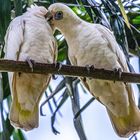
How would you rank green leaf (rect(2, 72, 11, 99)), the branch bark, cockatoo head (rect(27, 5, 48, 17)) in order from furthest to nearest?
cockatoo head (rect(27, 5, 48, 17)) → green leaf (rect(2, 72, 11, 99)) → the branch bark

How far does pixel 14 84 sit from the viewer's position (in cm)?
130

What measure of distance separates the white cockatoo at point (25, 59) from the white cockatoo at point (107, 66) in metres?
0.10

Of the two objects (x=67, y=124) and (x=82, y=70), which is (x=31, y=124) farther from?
(x=67, y=124)

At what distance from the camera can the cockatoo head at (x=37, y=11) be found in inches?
57.6

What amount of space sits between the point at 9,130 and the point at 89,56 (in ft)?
1.35

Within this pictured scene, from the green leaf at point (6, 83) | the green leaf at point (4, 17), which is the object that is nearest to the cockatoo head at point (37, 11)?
the green leaf at point (6, 83)

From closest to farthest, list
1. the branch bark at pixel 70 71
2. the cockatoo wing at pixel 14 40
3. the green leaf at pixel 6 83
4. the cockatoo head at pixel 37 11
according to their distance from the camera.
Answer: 1. the branch bark at pixel 70 71
2. the green leaf at pixel 6 83
3. the cockatoo wing at pixel 14 40
4. the cockatoo head at pixel 37 11

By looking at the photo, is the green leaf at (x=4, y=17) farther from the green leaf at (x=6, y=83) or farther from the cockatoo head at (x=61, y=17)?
the cockatoo head at (x=61, y=17)

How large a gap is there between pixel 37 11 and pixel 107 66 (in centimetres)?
34

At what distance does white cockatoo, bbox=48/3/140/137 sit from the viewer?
1348 millimetres

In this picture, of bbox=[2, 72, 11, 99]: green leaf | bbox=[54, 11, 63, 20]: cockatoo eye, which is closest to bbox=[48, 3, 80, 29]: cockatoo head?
bbox=[54, 11, 63, 20]: cockatoo eye

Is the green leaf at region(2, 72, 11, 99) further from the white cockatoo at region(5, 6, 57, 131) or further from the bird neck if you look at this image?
the bird neck

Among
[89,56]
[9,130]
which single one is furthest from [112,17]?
[9,130]

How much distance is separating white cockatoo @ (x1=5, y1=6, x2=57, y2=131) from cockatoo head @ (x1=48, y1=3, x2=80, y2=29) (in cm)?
12
